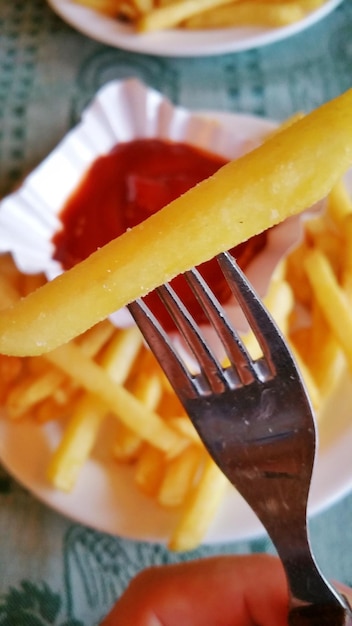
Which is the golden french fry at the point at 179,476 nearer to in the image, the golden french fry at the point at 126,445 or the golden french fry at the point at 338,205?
the golden french fry at the point at 126,445

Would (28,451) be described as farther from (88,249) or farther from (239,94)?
(239,94)

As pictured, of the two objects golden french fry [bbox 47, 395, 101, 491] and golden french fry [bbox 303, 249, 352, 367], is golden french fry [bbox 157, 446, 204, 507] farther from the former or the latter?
golden french fry [bbox 303, 249, 352, 367]

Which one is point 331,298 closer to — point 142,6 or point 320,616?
point 320,616

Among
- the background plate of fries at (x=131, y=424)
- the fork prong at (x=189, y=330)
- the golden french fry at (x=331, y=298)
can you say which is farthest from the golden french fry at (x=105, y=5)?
the fork prong at (x=189, y=330)

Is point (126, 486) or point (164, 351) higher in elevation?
point (164, 351)

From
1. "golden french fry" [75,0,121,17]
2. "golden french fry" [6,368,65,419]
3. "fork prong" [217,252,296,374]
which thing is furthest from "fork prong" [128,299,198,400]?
"golden french fry" [75,0,121,17]

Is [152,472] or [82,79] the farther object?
[82,79]

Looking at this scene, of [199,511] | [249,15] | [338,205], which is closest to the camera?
[199,511]

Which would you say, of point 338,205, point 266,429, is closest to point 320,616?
point 266,429
